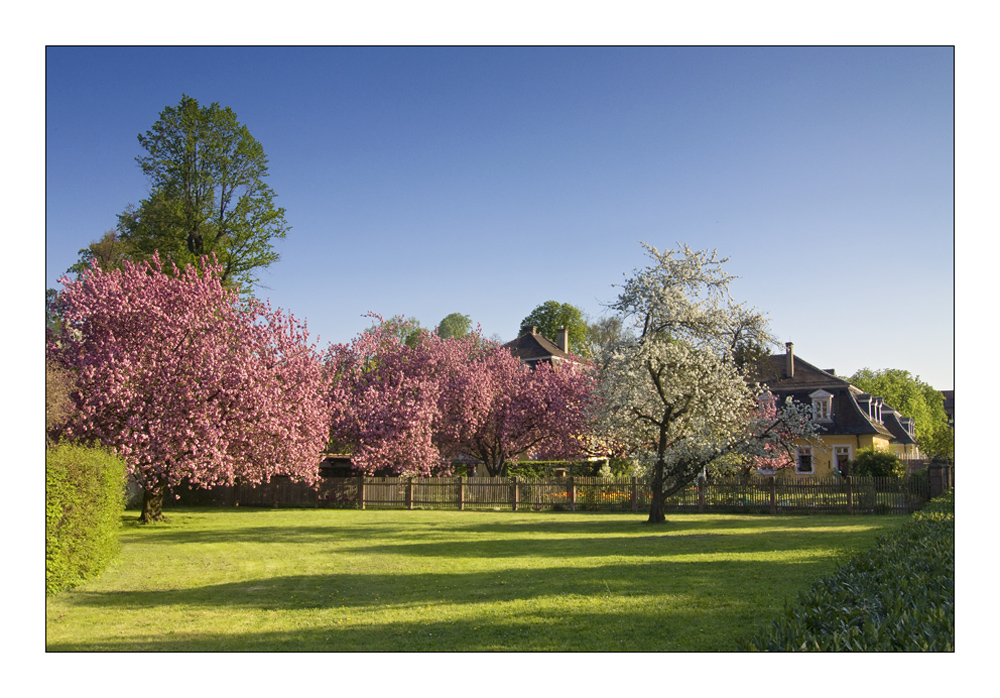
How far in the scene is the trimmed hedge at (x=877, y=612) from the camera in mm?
4773

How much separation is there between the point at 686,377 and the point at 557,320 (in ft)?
133

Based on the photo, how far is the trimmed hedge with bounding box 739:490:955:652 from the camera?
4773 mm

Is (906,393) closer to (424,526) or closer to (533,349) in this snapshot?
(533,349)

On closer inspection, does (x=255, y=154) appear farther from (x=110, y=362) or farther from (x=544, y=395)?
(x=544, y=395)

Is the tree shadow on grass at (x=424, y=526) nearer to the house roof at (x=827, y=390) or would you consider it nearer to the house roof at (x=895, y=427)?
the house roof at (x=827, y=390)

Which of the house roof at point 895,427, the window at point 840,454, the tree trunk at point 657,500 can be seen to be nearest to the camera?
the tree trunk at point 657,500

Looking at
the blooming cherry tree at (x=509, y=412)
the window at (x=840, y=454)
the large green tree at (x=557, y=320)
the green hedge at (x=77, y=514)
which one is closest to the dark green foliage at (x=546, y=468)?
the blooming cherry tree at (x=509, y=412)

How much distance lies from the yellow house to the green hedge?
31242 millimetres

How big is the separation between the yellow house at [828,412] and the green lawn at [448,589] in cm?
2088

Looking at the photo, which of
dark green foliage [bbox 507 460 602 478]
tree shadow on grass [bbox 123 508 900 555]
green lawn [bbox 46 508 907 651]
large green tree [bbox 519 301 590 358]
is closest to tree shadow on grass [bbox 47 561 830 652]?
green lawn [bbox 46 508 907 651]

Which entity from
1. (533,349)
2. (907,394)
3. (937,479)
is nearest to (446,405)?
(533,349)

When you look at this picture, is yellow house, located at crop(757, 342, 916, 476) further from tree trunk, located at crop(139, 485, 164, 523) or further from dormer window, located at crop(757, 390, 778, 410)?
tree trunk, located at crop(139, 485, 164, 523)

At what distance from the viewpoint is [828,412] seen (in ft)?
126
